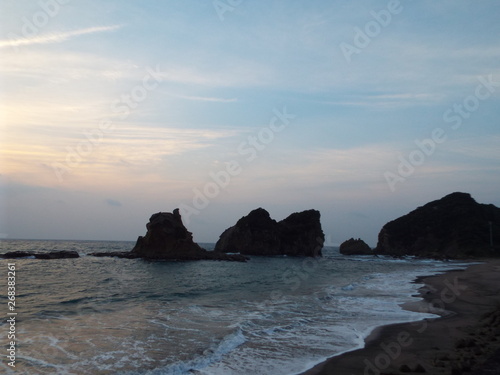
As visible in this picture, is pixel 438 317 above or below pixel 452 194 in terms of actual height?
below

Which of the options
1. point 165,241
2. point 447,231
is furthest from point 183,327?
point 447,231

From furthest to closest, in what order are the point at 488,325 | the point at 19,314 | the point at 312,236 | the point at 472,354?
the point at 312,236
the point at 19,314
the point at 488,325
the point at 472,354

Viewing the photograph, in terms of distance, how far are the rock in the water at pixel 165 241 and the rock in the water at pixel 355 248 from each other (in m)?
75.5

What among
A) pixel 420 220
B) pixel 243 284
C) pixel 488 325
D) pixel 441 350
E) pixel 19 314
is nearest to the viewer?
pixel 441 350

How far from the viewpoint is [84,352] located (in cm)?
1196

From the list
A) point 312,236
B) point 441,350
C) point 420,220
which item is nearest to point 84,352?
point 441,350

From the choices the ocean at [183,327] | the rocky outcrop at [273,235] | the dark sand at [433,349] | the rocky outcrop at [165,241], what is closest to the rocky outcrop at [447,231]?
the rocky outcrop at [273,235]

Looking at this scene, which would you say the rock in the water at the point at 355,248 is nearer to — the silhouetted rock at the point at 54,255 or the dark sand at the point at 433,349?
the silhouetted rock at the point at 54,255

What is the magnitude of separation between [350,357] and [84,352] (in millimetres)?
8273

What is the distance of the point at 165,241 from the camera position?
66000mm

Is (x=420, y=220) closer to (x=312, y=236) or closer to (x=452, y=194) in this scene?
(x=452, y=194)

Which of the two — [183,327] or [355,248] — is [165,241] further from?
[355,248]

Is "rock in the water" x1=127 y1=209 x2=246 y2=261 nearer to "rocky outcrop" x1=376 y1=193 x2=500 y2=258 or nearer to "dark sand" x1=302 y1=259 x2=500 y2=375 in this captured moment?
"dark sand" x1=302 y1=259 x2=500 y2=375

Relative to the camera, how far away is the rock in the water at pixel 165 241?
6525cm
